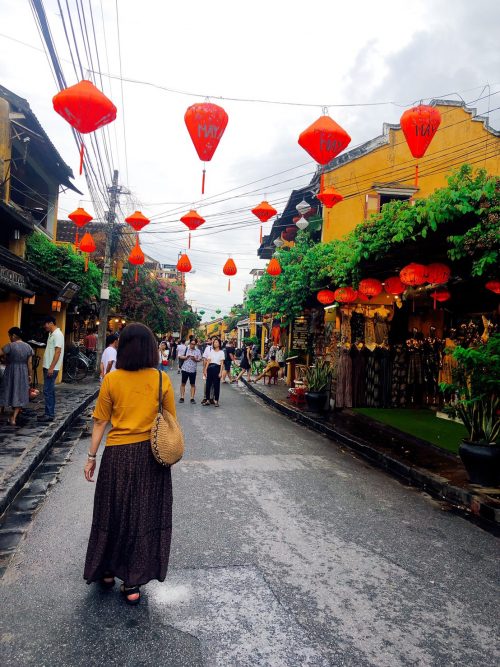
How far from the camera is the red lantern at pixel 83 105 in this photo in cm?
579

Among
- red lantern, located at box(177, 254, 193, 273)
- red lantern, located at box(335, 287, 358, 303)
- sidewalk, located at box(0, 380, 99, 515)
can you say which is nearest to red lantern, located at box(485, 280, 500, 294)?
red lantern, located at box(335, 287, 358, 303)

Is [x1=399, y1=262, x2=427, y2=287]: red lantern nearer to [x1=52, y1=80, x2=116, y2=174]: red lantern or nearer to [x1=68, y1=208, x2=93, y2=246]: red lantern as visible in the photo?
[x1=52, y1=80, x2=116, y2=174]: red lantern

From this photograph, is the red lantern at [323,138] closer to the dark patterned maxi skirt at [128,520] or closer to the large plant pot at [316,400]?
the dark patterned maxi skirt at [128,520]

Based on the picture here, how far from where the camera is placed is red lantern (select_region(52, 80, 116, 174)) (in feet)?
19.0

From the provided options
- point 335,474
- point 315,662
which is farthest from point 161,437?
point 335,474

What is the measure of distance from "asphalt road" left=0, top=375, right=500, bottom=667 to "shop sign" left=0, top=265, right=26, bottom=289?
5.65 metres

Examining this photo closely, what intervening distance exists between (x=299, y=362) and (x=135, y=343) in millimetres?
17989

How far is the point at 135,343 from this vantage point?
11.2 feet

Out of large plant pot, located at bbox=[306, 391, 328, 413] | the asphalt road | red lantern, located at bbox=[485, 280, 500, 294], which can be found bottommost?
the asphalt road

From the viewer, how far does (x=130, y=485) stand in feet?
11.0

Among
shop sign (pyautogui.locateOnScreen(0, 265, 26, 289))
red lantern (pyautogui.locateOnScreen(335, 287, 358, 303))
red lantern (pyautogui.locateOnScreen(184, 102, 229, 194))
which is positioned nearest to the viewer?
red lantern (pyautogui.locateOnScreen(184, 102, 229, 194))

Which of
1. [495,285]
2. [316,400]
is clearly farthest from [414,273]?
[316,400]

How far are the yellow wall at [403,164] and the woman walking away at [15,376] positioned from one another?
11889 millimetres

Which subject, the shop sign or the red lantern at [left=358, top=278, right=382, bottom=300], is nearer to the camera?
the shop sign
